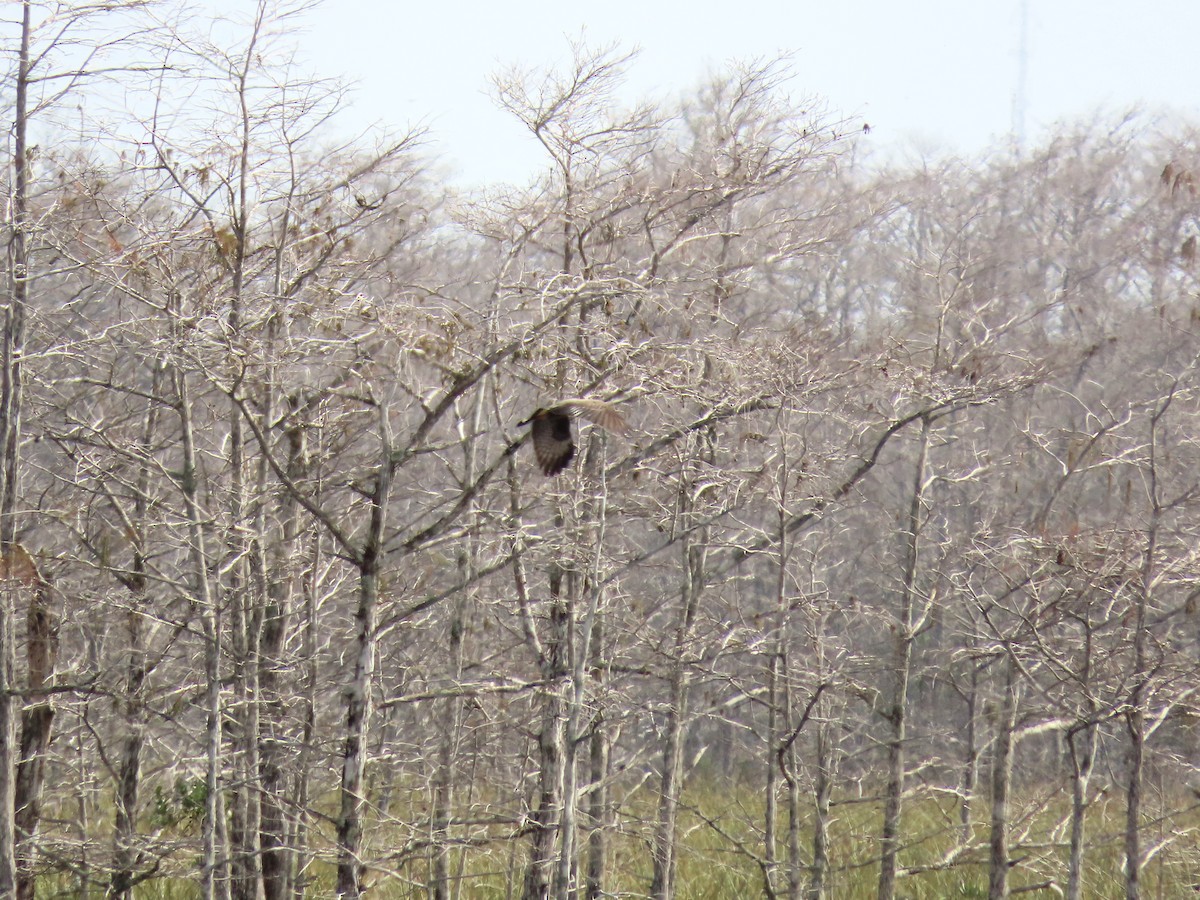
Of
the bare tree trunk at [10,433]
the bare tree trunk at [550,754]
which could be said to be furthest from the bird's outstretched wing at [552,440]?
the bare tree trunk at [10,433]

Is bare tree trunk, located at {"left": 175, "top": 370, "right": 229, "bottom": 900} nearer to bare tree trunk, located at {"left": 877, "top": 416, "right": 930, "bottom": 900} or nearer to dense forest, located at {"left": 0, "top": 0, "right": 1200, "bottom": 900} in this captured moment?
dense forest, located at {"left": 0, "top": 0, "right": 1200, "bottom": 900}

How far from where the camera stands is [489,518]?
7.76m

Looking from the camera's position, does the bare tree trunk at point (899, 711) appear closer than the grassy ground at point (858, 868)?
Yes

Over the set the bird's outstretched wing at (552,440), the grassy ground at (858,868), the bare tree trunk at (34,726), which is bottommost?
the grassy ground at (858,868)

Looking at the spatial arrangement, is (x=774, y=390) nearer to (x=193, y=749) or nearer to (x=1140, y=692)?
(x=1140, y=692)

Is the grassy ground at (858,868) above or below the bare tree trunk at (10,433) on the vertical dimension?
below

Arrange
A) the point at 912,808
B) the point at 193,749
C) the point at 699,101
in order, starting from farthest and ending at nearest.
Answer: the point at 912,808 < the point at 699,101 < the point at 193,749

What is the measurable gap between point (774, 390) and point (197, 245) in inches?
147

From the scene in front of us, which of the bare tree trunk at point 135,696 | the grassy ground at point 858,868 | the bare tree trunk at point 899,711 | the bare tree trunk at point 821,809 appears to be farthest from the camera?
the grassy ground at point 858,868

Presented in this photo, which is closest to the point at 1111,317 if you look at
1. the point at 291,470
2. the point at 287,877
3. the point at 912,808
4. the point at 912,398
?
the point at 912,808

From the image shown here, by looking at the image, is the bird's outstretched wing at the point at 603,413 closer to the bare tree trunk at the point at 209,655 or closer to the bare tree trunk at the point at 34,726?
the bare tree trunk at the point at 209,655

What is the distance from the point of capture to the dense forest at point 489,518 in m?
7.08

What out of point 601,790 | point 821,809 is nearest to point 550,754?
point 601,790

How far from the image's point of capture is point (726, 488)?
33.6ft
